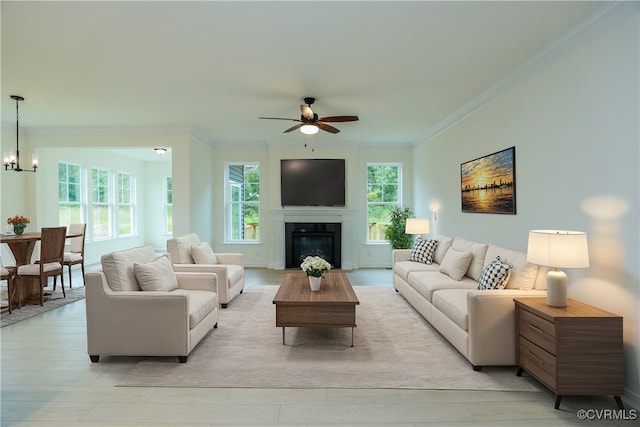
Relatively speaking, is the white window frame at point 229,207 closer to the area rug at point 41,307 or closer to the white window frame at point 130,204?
the area rug at point 41,307

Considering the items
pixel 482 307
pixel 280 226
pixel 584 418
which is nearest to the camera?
pixel 584 418

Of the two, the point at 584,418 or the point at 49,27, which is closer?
the point at 584,418

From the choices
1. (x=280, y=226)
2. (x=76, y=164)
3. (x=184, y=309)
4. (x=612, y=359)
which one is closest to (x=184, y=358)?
(x=184, y=309)

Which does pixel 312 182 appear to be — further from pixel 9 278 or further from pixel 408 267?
pixel 9 278

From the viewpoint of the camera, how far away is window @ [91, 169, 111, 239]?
8.54 metres

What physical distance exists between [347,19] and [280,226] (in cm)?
538

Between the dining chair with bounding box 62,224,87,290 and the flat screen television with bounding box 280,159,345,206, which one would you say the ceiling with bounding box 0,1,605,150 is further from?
the flat screen television with bounding box 280,159,345,206

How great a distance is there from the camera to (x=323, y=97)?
466 cm

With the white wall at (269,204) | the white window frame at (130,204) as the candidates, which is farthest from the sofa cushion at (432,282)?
the white window frame at (130,204)

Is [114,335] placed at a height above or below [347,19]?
below

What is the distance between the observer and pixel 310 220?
7688 mm

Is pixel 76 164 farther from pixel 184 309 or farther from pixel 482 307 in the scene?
pixel 482 307

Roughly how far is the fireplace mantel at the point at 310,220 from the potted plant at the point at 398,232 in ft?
2.83

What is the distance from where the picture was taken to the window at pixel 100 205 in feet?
28.0
